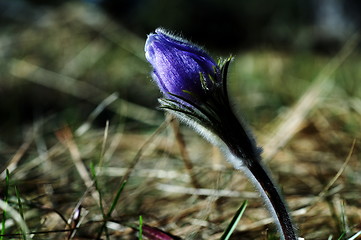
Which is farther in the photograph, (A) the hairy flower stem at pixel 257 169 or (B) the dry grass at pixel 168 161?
(B) the dry grass at pixel 168 161

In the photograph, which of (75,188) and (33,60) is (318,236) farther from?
(33,60)

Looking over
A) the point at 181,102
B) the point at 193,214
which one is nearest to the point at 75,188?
the point at 193,214

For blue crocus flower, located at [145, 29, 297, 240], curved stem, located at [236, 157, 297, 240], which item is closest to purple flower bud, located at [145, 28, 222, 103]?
blue crocus flower, located at [145, 29, 297, 240]

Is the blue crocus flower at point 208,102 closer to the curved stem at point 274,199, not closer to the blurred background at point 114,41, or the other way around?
the curved stem at point 274,199

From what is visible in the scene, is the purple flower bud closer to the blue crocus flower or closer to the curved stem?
the blue crocus flower

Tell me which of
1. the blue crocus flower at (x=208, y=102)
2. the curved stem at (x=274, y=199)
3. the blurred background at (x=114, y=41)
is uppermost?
the blurred background at (x=114, y=41)

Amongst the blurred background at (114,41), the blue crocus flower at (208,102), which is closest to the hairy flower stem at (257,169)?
the blue crocus flower at (208,102)

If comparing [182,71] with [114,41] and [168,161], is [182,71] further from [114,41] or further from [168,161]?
[114,41]
